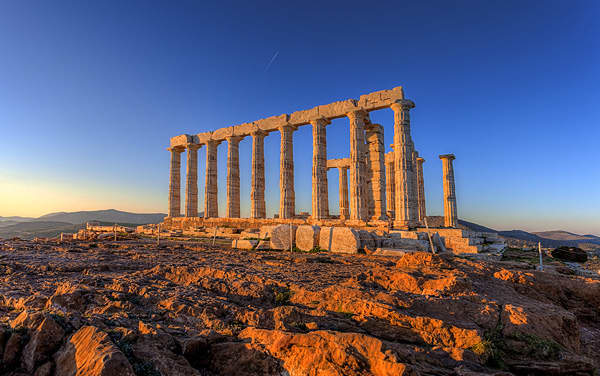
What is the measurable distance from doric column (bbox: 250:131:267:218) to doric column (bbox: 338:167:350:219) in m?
7.70

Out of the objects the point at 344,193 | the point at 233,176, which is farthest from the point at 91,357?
the point at 344,193

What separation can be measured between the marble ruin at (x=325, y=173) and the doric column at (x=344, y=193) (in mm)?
112

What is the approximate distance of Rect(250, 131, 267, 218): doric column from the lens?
2631cm

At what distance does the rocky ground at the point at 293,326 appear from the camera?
103 inches

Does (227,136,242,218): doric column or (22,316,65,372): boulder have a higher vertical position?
(227,136,242,218): doric column

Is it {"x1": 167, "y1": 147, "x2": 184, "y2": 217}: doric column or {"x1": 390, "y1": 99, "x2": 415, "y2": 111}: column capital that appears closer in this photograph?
{"x1": 390, "y1": 99, "x2": 415, "y2": 111}: column capital

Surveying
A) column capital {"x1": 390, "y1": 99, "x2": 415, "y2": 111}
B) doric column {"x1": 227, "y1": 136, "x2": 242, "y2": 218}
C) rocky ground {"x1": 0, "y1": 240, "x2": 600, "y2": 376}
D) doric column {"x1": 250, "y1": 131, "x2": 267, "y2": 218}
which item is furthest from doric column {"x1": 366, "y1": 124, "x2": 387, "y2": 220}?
rocky ground {"x1": 0, "y1": 240, "x2": 600, "y2": 376}

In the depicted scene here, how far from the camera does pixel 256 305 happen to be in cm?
492

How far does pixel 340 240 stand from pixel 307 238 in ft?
5.10

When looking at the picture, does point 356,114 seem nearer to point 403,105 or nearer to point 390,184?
point 403,105

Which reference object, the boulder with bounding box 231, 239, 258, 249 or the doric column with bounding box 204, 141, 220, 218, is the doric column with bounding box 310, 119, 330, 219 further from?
the doric column with bounding box 204, 141, 220, 218

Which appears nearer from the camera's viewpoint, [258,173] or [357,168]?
[357,168]

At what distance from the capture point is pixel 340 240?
1269cm

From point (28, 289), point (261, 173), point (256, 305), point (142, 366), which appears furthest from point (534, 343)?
point (261, 173)
